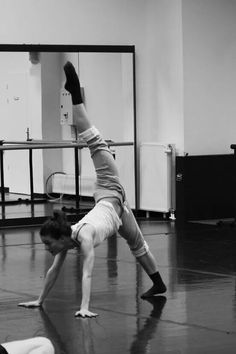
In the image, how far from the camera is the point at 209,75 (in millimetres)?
15328

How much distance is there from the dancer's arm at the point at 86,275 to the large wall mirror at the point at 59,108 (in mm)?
7341

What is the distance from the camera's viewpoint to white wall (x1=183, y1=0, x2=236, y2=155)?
49.5 feet

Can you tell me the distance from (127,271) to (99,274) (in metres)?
0.35

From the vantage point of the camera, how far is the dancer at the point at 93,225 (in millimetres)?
7671

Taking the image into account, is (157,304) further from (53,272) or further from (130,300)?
(53,272)

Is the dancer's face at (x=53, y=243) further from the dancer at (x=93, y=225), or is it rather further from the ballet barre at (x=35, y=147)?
the ballet barre at (x=35, y=147)

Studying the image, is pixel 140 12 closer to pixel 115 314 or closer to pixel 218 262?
pixel 218 262

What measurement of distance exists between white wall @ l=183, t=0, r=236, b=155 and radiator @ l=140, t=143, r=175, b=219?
16.8 inches

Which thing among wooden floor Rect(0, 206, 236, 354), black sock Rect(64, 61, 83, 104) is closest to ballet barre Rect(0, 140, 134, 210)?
wooden floor Rect(0, 206, 236, 354)

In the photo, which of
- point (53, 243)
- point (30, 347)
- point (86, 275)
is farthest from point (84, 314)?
point (30, 347)

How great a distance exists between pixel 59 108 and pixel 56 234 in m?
7.81

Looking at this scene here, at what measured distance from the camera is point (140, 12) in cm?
1578

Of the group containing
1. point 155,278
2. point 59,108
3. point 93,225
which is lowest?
point 155,278

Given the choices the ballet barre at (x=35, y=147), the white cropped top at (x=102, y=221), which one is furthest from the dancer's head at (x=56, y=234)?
the ballet barre at (x=35, y=147)
